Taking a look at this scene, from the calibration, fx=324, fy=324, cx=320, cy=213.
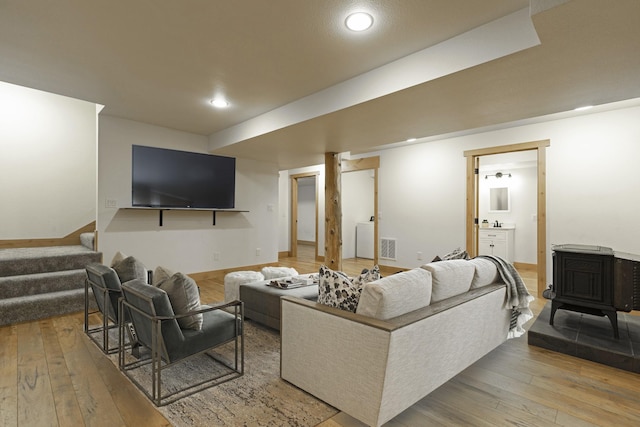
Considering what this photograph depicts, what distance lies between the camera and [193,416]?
1907 mm

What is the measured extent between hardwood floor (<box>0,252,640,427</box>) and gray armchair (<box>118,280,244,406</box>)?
129 millimetres

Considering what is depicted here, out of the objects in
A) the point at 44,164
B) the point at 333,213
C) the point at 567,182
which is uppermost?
the point at 44,164

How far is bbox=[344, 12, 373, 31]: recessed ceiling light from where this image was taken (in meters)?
2.15

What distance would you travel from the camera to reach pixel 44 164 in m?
5.12

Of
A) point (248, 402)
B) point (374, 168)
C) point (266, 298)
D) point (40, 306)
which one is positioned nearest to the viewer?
point (248, 402)

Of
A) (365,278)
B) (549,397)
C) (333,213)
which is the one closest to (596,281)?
(549,397)

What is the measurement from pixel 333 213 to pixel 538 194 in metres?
3.08

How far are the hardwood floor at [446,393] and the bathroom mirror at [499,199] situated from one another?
5.04 metres

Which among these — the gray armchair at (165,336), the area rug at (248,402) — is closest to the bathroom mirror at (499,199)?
the area rug at (248,402)

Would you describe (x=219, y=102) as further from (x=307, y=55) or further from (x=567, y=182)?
(x=567, y=182)

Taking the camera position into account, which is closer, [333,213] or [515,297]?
[515,297]

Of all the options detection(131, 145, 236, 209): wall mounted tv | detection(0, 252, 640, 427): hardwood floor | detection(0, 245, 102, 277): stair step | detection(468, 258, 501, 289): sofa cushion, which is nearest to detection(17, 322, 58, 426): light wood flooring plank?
detection(0, 252, 640, 427): hardwood floor

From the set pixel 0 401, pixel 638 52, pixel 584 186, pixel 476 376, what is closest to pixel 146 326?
pixel 0 401

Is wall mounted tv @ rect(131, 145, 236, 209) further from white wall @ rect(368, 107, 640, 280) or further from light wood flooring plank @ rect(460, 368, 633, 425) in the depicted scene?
light wood flooring plank @ rect(460, 368, 633, 425)
